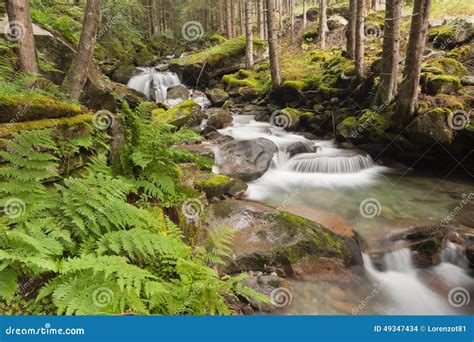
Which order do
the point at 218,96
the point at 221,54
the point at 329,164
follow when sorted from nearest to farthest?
the point at 329,164, the point at 218,96, the point at 221,54

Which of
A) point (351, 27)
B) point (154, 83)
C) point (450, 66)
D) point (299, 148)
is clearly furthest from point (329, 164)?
point (154, 83)

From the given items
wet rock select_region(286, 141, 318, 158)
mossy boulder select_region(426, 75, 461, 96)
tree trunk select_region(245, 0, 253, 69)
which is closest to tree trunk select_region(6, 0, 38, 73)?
wet rock select_region(286, 141, 318, 158)

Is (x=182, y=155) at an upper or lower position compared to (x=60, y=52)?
lower

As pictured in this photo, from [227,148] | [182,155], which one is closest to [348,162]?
[227,148]

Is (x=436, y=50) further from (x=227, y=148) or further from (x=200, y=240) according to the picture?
(x=200, y=240)

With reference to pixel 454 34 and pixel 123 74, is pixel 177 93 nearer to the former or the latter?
pixel 123 74

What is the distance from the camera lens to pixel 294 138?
1313cm

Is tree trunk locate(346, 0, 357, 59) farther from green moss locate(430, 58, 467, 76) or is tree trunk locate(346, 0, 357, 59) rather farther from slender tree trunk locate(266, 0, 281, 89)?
green moss locate(430, 58, 467, 76)

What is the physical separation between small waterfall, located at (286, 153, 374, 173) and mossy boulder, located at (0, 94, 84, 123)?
8.00 meters

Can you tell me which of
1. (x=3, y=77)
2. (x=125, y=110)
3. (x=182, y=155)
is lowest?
(x=182, y=155)

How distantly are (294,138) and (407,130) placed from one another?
4464mm

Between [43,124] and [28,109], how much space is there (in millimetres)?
264

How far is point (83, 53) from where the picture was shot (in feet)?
21.4

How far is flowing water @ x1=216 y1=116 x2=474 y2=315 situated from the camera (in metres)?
5.24
